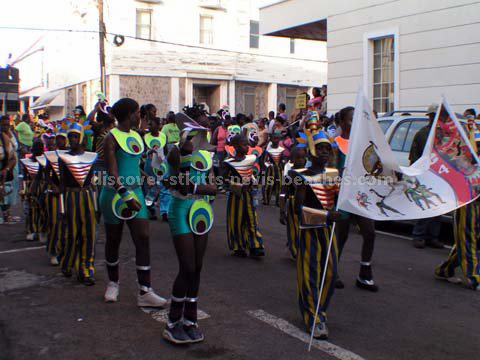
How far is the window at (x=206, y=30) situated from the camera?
3033 centimetres

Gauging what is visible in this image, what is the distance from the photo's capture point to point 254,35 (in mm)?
31719

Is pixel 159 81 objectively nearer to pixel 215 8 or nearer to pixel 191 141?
pixel 215 8

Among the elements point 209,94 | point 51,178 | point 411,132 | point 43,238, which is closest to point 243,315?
point 51,178

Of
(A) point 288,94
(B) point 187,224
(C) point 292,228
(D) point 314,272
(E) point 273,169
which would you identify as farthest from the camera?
(A) point 288,94

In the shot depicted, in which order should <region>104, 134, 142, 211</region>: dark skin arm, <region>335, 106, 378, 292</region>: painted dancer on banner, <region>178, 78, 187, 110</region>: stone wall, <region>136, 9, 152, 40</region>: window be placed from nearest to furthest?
1. <region>104, 134, 142, 211</region>: dark skin arm
2. <region>335, 106, 378, 292</region>: painted dancer on banner
3. <region>136, 9, 152, 40</region>: window
4. <region>178, 78, 187, 110</region>: stone wall

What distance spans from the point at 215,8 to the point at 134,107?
85.5 ft

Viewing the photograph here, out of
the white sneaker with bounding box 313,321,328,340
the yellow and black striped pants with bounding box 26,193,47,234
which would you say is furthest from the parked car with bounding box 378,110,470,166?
the yellow and black striped pants with bounding box 26,193,47,234

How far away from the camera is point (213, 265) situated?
283 inches

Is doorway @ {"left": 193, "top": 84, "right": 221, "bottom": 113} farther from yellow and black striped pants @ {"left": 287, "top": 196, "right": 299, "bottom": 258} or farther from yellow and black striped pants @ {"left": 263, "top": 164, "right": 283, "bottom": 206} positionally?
yellow and black striped pants @ {"left": 287, "top": 196, "right": 299, "bottom": 258}

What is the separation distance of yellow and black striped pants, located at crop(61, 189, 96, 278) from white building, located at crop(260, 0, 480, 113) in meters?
9.42

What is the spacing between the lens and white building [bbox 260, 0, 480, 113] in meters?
12.8

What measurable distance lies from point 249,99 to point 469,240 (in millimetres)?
26098

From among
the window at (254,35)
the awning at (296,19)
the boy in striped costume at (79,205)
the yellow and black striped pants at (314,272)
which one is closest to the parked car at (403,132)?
the yellow and black striped pants at (314,272)

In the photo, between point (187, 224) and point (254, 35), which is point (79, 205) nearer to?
point (187, 224)
